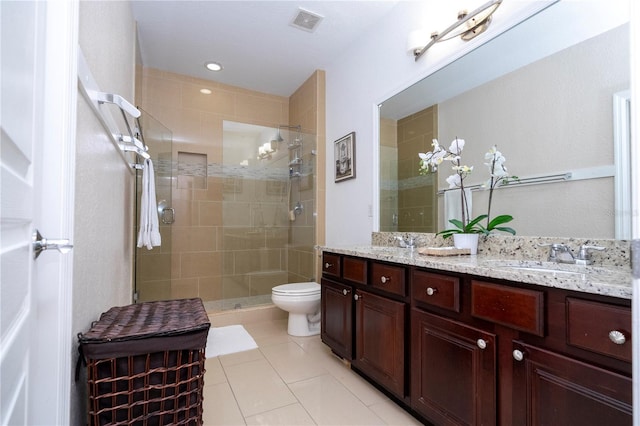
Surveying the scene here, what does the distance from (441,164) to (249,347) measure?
1.96 m

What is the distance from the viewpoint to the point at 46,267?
0.71m

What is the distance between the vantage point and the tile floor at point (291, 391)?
1.47 meters

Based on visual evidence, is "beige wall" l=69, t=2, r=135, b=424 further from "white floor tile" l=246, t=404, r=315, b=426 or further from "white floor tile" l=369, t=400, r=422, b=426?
"white floor tile" l=369, t=400, r=422, b=426

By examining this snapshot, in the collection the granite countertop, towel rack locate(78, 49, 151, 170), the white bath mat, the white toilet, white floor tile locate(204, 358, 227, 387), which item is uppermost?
towel rack locate(78, 49, 151, 170)

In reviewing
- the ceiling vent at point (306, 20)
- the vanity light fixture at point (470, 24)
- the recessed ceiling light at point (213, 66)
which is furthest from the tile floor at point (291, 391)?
the recessed ceiling light at point (213, 66)

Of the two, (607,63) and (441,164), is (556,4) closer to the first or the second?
(607,63)

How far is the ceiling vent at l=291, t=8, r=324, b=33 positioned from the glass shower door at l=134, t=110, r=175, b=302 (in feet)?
5.13

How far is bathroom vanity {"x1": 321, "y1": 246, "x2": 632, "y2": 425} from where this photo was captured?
793mm

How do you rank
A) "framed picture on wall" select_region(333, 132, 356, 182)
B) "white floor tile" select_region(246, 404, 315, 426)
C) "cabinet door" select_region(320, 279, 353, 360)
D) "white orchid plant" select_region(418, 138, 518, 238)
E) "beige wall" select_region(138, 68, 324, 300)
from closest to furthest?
1. "white floor tile" select_region(246, 404, 315, 426)
2. "white orchid plant" select_region(418, 138, 518, 238)
3. "cabinet door" select_region(320, 279, 353, 360)
4. "framed picture on wall" select_region(333, 132, 356, 182)
5. "beige wall" select_region(138, 68, 324, 300)

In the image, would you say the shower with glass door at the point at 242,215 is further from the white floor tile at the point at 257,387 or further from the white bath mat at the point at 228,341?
the white floor tile at the point at 257,387

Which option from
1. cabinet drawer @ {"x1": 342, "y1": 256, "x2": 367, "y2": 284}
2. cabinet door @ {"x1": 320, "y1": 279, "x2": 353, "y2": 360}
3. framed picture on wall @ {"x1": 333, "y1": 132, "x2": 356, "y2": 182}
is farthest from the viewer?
framed picture on wall @ {"x1": 333, "y1": 132, "x2": 356, "y2": 182}

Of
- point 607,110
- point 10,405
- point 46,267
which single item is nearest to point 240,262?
point 46,267

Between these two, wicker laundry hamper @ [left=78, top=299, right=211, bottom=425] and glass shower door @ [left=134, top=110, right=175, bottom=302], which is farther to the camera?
glass shower door @ [left=134, top=110, right=175, bottom=302]

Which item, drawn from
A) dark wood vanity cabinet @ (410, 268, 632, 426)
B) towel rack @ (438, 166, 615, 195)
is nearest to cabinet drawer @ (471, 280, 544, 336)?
dark wood vanity cabinet @ (410, 268, 632, 426)
